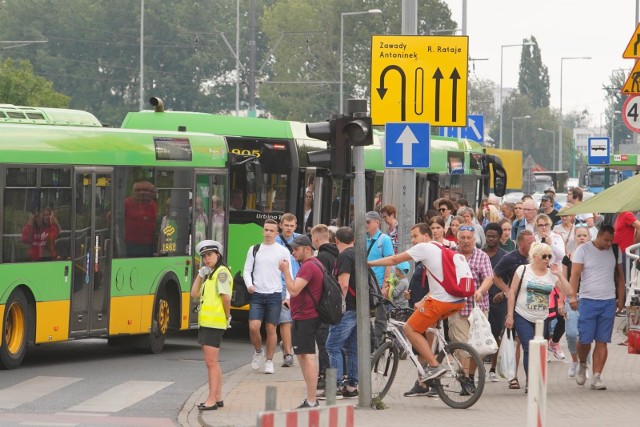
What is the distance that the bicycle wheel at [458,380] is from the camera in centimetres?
1384

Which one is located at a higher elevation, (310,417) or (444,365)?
(310,417)

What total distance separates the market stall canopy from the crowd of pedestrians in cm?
30

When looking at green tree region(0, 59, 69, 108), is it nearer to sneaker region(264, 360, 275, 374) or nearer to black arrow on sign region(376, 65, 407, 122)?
sneaker region(264, 360, 275, 374)

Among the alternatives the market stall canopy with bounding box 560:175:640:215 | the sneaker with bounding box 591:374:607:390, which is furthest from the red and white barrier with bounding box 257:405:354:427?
the sneaker with bounding box 591:374:607:390

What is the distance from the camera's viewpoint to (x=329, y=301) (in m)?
13.5

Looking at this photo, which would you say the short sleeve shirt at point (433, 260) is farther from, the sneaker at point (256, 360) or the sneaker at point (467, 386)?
the sneaker at point (256, 360)

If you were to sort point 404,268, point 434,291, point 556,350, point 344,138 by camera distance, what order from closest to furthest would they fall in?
point 344,138 < point 434,291 < point 404,268 < point 556,350

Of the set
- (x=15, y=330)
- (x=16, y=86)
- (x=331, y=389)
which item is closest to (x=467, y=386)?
(x=15, y=330)

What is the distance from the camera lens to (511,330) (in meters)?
15.2

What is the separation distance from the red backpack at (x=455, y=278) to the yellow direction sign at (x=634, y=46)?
8.54 feet

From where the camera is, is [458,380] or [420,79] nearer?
[458,380]

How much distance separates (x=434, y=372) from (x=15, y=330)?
5027mm

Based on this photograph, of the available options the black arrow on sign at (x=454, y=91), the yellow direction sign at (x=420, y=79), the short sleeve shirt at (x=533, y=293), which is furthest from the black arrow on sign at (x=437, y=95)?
the short sleeve shirt at (x=533, y=293)

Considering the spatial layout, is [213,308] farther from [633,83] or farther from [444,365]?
[633,83]
